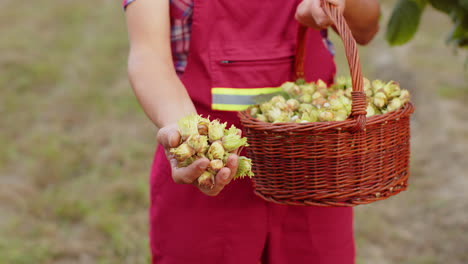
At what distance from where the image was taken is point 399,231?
2896 mm

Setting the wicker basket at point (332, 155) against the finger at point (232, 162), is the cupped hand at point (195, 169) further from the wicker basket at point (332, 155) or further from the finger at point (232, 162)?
the wicker basket at point (332, 155)

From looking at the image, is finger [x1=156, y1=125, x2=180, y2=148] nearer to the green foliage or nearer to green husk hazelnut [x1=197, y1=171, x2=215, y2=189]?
green husk hazelnut [x1=197, y1=171, x2=215, y2=189]

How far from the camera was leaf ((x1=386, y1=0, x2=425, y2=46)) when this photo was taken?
68.3 inches

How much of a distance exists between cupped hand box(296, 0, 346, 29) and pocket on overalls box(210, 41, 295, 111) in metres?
0.12

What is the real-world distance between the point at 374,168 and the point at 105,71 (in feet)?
13.2

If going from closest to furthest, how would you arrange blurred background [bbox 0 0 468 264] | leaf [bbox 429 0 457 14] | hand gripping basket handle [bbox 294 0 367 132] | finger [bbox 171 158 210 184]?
1. finger [bbox 171 158 210 184]
2. hand gripping basket handle [bbox 294 0 367 132]
3. leaf [bbox 429 0 457 14]
4. blurred background [bbox 0 0 468 264]

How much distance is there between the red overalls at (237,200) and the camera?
1.28 m

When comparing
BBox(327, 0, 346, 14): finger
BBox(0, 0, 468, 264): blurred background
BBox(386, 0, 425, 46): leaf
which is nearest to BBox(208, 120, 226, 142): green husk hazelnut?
BBox(327, 0, 346, 14): finger

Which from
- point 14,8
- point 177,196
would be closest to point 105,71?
point 14,8

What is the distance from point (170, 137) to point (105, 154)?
268 cm

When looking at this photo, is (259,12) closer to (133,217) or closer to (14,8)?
(133,217)

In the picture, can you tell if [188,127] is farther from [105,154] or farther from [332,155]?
[105,154]

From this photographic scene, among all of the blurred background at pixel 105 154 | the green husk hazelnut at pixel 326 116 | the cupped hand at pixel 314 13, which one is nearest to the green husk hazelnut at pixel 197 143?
the green husk hazelnut at pixel 326 116

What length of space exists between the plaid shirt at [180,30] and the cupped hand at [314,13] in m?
0.25
